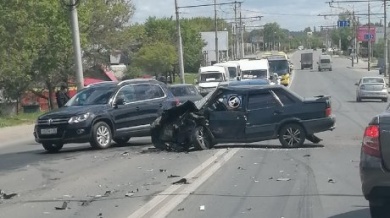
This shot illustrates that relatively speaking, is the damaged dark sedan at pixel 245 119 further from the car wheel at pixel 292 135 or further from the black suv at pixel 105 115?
the black suv at pixel 105 115

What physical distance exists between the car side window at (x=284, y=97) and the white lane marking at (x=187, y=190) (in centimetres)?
280

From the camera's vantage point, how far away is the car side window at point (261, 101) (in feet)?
65.2

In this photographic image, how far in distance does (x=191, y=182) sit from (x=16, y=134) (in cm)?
2009

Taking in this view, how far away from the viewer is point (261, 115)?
1978cm

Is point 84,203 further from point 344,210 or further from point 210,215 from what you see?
point 344,210

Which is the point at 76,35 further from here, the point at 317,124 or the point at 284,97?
the point at 317,124

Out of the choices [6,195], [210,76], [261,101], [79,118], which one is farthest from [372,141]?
[210,76]

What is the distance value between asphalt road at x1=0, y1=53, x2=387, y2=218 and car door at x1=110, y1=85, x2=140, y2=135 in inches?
22.6

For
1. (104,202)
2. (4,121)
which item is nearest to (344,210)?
(104,202)

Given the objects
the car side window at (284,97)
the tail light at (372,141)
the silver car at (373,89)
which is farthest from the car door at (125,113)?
the silver car at (373,89)

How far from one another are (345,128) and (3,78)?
20.0 meters

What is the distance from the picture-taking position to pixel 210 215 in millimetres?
10453

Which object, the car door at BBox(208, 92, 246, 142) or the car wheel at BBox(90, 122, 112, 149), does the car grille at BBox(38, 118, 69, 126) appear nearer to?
the car wheel at BBox(90, 122, 112, 149)

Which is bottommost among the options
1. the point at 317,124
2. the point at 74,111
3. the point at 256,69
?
the point at 256,69
